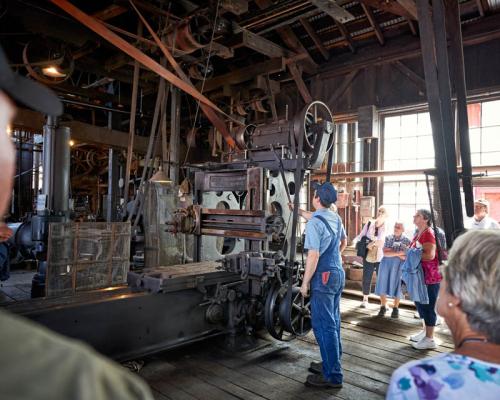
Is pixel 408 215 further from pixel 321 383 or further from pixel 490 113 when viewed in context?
pixel 321 383

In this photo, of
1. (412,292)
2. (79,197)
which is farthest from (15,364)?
(79,197)

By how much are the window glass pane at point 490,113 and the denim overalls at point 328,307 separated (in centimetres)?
386

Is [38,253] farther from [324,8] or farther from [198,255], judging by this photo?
[324,8]

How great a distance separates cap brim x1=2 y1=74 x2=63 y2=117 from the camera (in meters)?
0.54

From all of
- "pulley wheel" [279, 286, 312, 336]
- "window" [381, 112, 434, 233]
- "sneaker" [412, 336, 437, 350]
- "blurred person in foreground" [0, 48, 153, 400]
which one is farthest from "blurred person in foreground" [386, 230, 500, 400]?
"window" [381, 112, 434, 233]

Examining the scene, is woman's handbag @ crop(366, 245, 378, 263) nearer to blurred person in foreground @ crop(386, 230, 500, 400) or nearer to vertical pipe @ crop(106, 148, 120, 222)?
blurred person in foreground @ crop(386, 230, 500, 400)

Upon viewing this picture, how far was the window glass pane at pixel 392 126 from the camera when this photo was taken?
6.36 metres

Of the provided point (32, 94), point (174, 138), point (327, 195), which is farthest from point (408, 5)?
point (32, 94)

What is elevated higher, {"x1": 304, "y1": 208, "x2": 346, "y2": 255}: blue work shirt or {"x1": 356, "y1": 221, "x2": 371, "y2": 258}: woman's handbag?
{"x1": 304, "y1": 208, "x2": 346, "y2": 255}: blue work shirt

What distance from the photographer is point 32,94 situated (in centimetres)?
58

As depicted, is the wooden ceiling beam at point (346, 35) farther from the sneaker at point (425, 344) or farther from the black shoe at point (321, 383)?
the black shoe at point (321, 383)

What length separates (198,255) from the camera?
468 centimetres

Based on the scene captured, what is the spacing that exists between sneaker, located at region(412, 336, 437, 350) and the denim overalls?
131cm

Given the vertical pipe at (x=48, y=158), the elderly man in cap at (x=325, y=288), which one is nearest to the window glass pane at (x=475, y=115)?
the elderly man in cap at (x=325, y=288)
